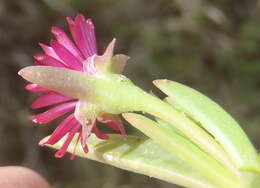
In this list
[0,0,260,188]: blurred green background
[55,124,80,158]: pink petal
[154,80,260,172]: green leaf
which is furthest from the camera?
[0,0,260,188]: blurred green background

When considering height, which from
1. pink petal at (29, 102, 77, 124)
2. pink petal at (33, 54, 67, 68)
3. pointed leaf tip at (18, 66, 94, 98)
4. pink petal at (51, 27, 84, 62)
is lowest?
pink petal at (29, 102, 77, 124)

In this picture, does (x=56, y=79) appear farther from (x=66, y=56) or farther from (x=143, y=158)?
(x=143, y=158)

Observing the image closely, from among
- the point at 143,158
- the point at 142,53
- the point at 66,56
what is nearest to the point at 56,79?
the point at 66,56

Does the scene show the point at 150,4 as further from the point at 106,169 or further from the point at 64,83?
the point at 64,83

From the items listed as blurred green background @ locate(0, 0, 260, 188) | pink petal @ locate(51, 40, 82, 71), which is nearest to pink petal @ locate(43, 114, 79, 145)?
pink petal @ locate(51, 40, 82, 71)

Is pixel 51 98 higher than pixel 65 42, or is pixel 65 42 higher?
pixel 65 42

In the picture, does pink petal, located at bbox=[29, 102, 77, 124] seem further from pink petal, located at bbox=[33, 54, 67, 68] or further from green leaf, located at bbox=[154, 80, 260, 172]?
green leaf, located at bbox=[154, 80, 260, 172]
